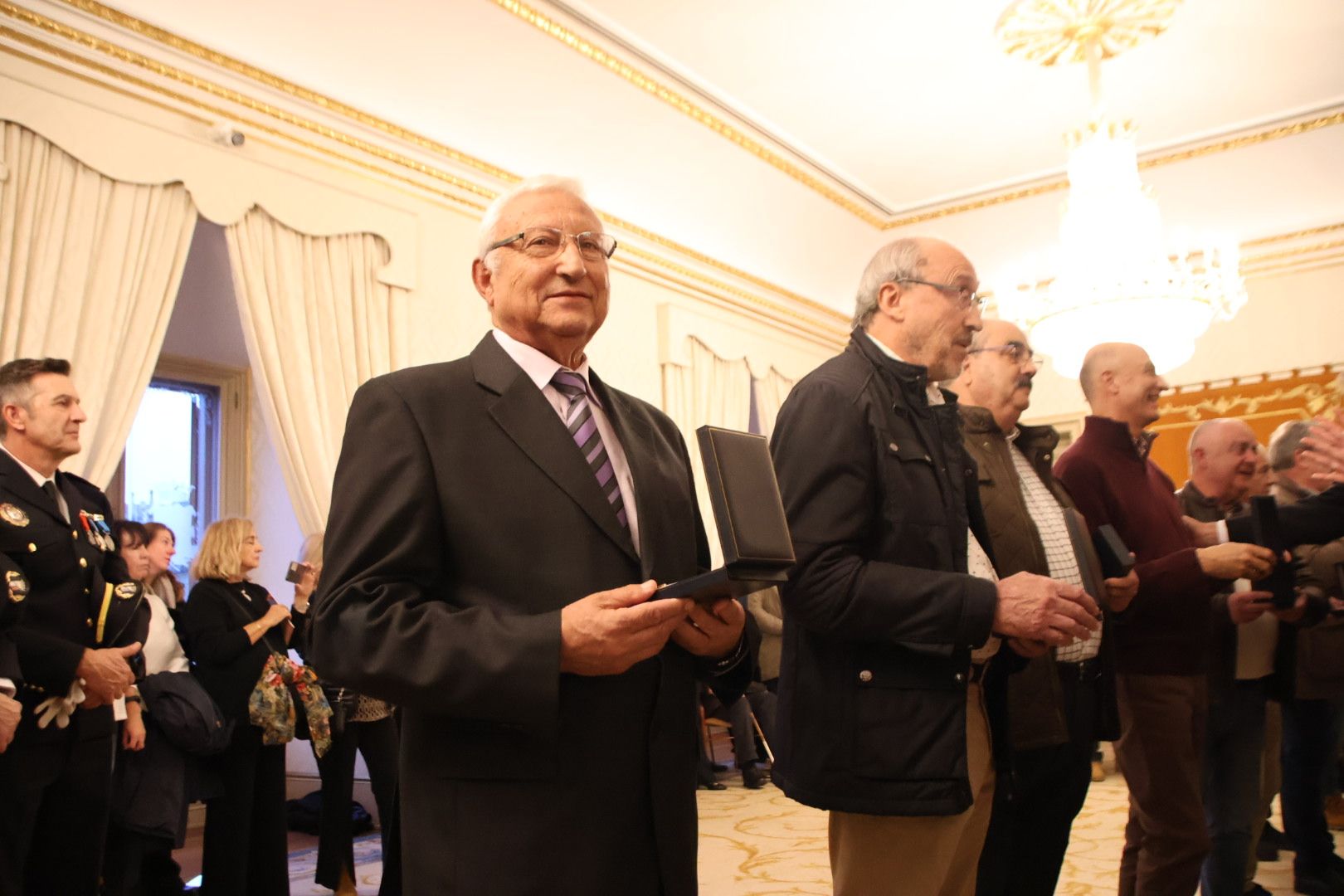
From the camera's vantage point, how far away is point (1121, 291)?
5.84 meters

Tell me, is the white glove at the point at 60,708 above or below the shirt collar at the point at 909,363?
below

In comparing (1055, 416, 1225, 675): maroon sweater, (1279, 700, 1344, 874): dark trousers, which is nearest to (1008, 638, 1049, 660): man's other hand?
(1055, 416, 1225, 675): maroon sweater

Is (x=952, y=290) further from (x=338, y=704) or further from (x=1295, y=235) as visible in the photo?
(x=1295, y=235)

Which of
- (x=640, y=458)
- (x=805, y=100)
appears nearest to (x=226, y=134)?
(x=805, y=100)

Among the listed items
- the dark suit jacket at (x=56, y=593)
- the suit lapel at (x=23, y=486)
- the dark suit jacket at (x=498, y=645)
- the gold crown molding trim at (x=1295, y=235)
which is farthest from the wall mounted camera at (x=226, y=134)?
the gold crown molding trim at (x=1295, y=235)

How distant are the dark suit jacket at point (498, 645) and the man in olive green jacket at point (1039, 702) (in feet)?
3.65

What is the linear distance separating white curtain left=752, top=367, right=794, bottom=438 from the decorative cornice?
4.41ft

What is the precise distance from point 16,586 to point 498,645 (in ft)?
6.74

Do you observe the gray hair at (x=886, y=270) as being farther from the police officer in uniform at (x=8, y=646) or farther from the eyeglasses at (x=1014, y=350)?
the police officer in uniform at (x=8, y=646)

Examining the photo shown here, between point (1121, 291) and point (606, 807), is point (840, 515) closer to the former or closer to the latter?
point (606, 807)

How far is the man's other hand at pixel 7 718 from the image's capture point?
2588mm

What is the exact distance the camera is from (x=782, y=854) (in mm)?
4602

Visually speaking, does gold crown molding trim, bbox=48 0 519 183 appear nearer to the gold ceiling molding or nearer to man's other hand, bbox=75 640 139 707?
the gold ceiling molding

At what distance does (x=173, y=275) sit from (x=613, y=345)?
2.86 meters
